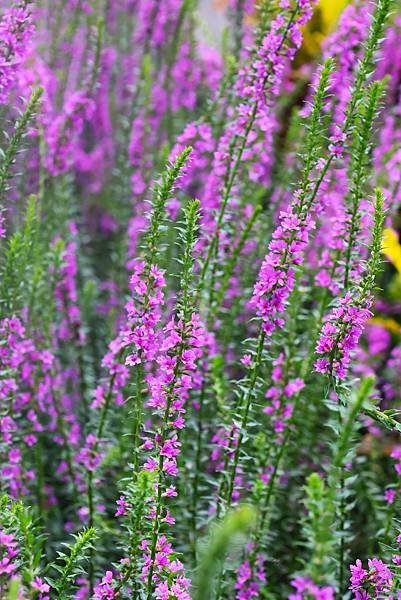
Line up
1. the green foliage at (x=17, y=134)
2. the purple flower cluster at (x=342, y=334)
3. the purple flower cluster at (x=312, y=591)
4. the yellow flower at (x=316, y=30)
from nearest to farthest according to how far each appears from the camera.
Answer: the purple flower cluster at (x=312, y=591), the purple flower cluster at (x=342, y=334), the green foliage at (x=17, y=134), the yellow flower at (x=316, y=30)

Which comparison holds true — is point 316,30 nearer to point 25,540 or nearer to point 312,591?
point 25,540

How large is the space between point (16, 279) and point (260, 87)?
786mm

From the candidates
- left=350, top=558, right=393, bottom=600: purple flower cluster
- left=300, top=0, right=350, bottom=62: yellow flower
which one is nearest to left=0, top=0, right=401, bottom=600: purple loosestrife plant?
left=350, top=558, right=393, bottom=600: purple flower cluster

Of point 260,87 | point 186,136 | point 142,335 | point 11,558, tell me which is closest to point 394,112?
point 186,136

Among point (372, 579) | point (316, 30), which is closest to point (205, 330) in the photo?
point (372, 579)

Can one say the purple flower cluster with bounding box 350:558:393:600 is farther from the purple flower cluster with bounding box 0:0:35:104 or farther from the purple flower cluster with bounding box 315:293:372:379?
the purple flower cluster with bounding box 0:0:35:104

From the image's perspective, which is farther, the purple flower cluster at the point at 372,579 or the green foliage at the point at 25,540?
the purple flower cluster at the point at 372,579

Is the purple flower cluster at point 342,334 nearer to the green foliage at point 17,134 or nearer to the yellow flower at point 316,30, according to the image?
the green foliage at point 17,134

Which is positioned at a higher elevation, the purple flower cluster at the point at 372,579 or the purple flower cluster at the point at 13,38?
the purple flower cluster at the point at 13,38

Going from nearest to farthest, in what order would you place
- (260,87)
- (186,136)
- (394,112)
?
(260,87)
(186,136)
(394,112)

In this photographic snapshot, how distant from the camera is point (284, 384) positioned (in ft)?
7.36

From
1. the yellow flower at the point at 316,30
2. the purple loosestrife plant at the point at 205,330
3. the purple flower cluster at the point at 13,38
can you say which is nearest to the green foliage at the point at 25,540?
the purple loosestrife plant at the point at 205,330

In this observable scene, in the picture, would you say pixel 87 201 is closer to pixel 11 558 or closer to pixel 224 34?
pixel 224 34

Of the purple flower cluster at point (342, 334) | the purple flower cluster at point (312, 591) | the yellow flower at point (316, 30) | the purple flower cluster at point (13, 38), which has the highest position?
the yellow flower at point (316, 30)
